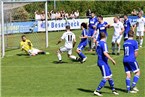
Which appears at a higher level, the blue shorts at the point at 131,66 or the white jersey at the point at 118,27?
the white jersey at the point at 118,27

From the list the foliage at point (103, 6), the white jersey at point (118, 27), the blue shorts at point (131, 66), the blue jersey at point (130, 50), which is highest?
the foliage at point (103, 6)

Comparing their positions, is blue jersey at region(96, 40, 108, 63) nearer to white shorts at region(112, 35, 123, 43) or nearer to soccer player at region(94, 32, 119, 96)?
soccer player at region(94, 32, 119, 96)

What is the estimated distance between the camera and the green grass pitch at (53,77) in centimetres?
1402

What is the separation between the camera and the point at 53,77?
56.0 feet

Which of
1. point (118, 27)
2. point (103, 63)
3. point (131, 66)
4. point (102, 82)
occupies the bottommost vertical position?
point (102, 82)

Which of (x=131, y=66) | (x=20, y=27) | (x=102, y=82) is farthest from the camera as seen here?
(x=20, y=27)

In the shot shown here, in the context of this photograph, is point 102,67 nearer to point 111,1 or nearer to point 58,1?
point 58,1

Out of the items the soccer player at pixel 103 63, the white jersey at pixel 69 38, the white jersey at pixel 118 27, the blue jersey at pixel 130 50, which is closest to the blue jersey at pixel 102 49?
the soccer player at pixel 103 63

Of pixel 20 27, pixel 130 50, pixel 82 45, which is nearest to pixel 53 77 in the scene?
pixel 130 50

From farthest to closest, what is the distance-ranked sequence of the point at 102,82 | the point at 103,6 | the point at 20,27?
the point at 103,6 < the point at 20,27 < the point at 102,82

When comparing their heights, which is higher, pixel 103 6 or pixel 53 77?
pixel 103 6

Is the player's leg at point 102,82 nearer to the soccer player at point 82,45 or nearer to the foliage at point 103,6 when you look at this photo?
the soccer player at point 82,45

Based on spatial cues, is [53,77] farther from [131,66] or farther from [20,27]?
[20,27]

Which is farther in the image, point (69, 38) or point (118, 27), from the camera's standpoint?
point (118, 27)
